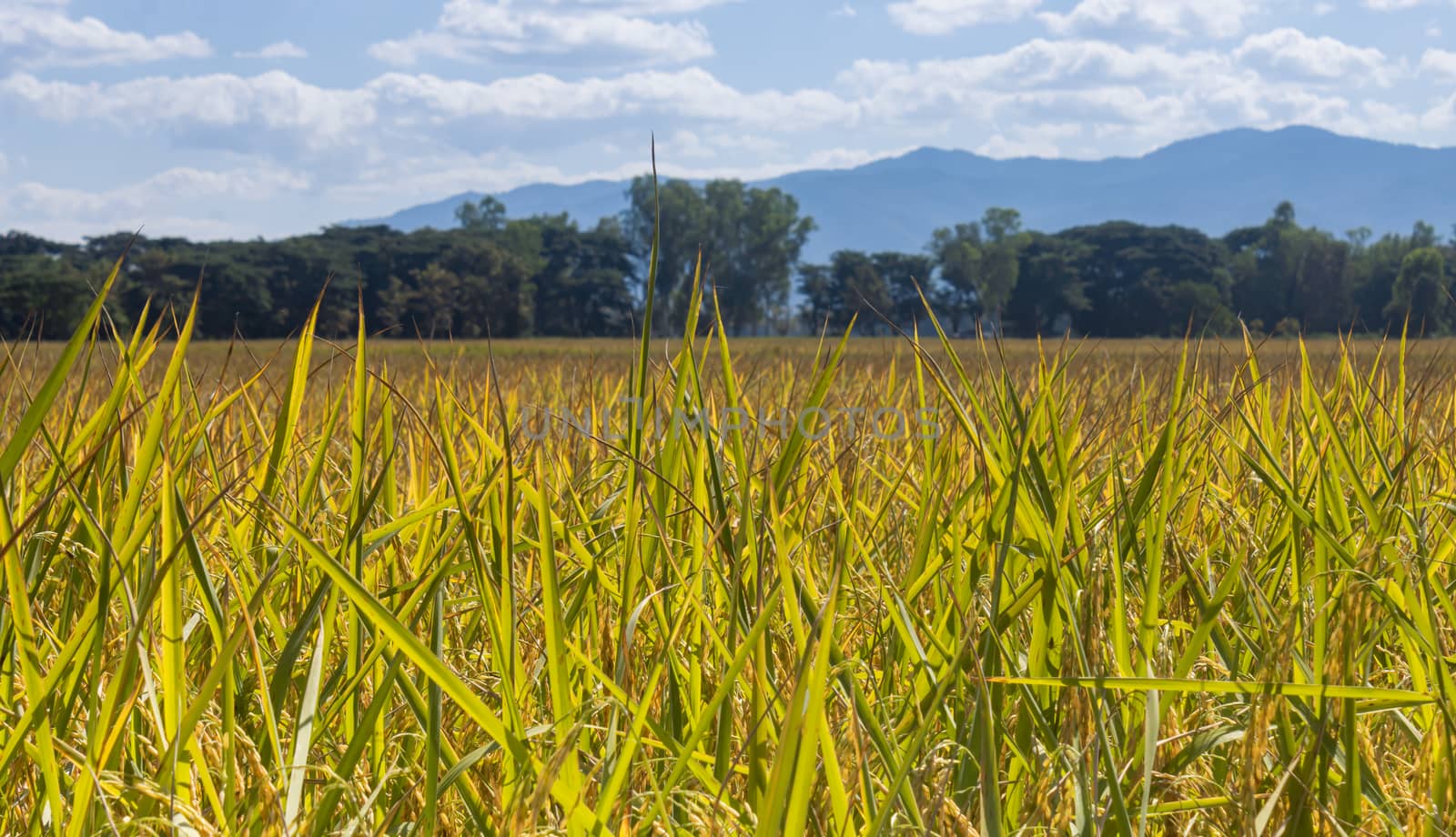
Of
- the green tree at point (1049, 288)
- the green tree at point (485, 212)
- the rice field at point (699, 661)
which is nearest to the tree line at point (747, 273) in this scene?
the green tree at point (1049, 288)

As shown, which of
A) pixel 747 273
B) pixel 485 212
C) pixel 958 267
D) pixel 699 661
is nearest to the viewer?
pixel 699 661

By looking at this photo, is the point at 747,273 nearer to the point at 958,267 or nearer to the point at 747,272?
the point at 747,272

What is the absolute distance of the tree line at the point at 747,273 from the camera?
5781cm

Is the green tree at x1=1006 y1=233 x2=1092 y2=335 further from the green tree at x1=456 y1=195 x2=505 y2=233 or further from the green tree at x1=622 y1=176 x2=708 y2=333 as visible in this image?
the green tree at x1=456 y1=195 x2=505 y2=233

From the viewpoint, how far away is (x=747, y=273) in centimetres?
9194

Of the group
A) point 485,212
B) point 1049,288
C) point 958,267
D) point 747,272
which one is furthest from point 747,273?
point 485,212

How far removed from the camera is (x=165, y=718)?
1021 mm

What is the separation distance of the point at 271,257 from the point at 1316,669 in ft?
228

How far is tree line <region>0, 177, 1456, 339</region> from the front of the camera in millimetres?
57812

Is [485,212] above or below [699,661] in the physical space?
above

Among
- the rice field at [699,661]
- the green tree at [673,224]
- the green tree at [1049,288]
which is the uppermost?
the green tree at [673,224]

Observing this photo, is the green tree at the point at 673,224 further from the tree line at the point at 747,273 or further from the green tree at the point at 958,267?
the green tree at the point at 958,267

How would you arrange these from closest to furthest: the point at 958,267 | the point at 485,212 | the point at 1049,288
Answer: the point at 1049,288 < the point at 958,267 < the point at 485,212

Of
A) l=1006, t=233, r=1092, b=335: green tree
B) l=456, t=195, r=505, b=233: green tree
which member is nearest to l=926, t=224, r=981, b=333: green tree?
l=1006, t=233, r=1092, b=335: green tree
